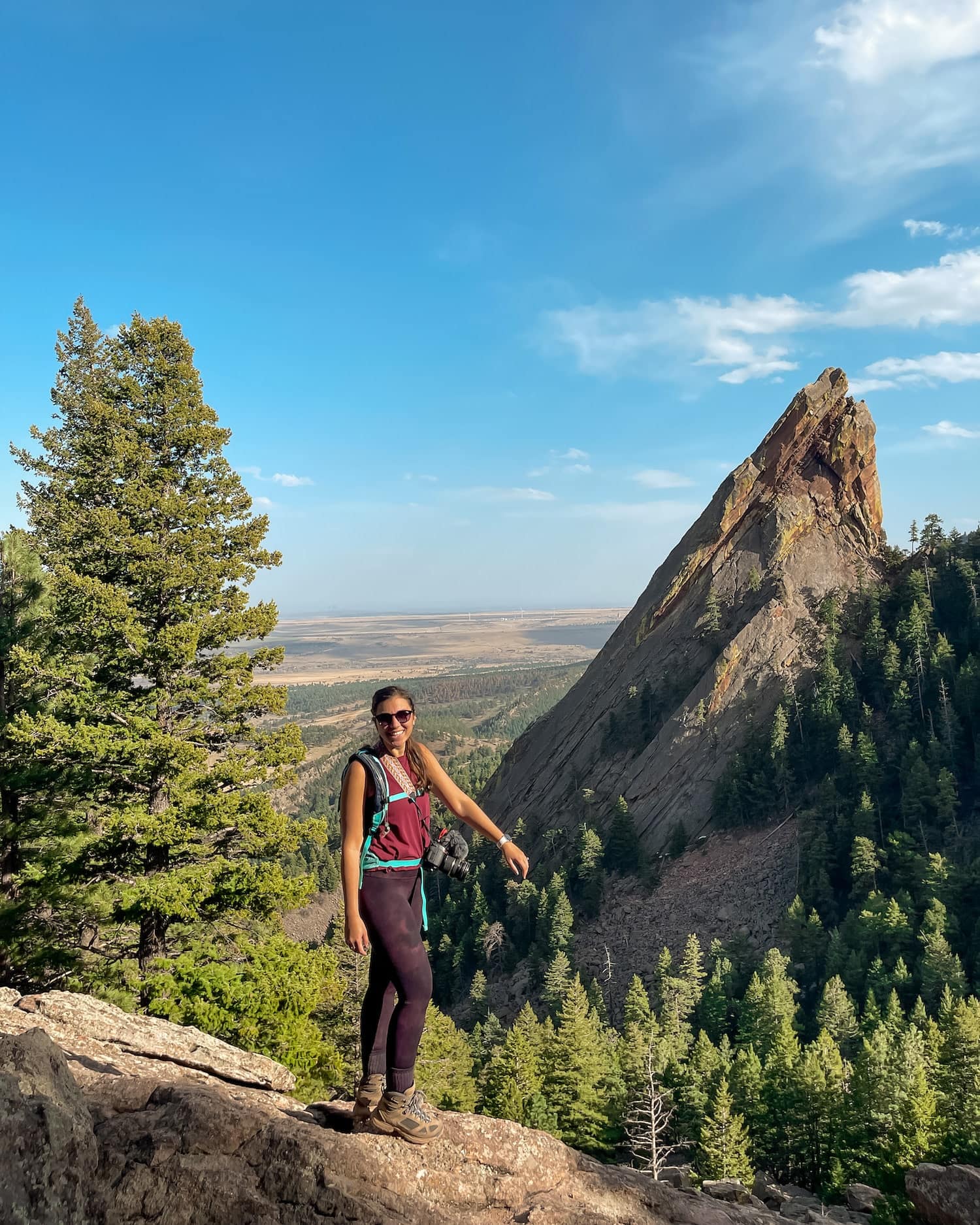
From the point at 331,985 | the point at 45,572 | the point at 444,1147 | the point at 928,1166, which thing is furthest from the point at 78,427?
the point at 928,1166

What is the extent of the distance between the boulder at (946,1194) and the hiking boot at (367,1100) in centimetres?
489

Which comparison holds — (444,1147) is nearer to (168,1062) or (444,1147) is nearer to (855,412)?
(168,1062)

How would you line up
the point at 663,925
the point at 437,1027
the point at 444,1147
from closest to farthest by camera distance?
the point at 444,1147 → the point at 437,1027 → the point at 663,925

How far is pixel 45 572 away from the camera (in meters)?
17.8

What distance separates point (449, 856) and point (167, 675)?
9480 mm

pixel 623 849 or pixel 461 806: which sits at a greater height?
pixel 461 806

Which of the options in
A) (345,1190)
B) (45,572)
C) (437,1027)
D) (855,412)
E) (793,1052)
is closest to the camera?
(345,1190)

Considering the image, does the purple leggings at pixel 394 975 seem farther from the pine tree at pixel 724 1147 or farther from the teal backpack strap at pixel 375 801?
the pine tree at pixel 724 1147

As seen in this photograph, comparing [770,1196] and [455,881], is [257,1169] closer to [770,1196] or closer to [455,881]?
[455,881]

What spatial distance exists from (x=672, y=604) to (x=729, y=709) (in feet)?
53.5

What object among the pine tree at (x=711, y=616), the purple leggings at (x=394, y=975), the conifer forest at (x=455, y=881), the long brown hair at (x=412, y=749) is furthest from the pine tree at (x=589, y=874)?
the long brown hair at (x=412, y=749)

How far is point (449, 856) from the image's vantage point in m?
5.72

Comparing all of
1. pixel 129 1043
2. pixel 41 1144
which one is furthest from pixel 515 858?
pixel 129 1043

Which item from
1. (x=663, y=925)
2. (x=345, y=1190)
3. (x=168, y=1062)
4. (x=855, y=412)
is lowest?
(x=663, y=925)
